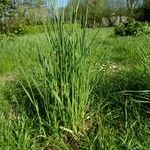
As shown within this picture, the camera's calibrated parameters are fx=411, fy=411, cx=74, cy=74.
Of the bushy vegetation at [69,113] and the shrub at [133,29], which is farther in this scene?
the shrub at [133,29]

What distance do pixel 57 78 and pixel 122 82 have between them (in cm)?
119

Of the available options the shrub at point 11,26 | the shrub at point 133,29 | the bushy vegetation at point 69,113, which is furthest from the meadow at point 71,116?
the shrub at point 133,29

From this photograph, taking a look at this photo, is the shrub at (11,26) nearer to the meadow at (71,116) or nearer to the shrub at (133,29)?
the shrub at (133,29)

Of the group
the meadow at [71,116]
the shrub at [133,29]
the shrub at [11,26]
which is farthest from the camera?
the shrub at [133,29]

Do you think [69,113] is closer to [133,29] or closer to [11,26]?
[11,26]

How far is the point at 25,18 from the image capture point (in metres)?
11.3

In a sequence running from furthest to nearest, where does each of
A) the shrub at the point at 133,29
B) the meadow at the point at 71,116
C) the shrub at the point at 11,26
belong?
the shrub at the point at 133,29 < the shrub at the point at 11,26 < the meadow at the point at 71,116

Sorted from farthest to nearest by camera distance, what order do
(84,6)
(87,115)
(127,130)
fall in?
(84,6)
(87,115)
(127,130)

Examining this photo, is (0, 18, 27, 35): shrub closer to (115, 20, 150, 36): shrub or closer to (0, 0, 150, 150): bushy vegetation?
(115, 20, 150, 36): shrub

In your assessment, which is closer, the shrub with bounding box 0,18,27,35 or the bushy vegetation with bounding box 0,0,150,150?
the bushy vegetation with bounding box 0,0,150,150

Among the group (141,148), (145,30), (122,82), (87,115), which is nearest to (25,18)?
(145,30)

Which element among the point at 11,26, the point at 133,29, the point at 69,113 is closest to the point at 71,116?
the point at 69,113

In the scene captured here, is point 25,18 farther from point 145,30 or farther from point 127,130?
point 127,130

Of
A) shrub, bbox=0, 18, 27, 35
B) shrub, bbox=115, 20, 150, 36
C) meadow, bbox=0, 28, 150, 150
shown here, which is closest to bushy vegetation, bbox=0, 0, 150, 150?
meadow, bbox=0, 28, 150, 150
